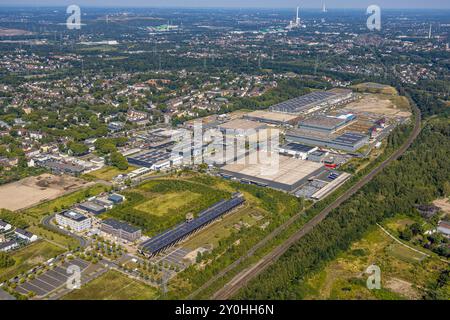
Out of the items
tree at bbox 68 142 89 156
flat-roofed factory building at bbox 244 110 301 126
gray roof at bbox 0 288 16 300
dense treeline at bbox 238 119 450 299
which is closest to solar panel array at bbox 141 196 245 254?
dense treeline at bbox 238 119 450 299

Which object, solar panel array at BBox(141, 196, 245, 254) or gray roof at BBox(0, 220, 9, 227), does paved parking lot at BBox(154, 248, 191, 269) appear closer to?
solar panel array at BBox(141, 196, 245, 254)

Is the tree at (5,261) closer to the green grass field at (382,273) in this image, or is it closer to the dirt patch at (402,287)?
the green grass field at (382,273)

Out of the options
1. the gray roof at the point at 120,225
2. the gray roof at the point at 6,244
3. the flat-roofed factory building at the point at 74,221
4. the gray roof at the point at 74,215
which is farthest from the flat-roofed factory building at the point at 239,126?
the gray roof at the point at 6,244

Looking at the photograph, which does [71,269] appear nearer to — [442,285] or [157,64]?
[442,285]

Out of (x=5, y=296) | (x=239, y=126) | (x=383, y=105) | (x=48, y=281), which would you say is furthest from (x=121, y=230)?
(x=383, y=105)

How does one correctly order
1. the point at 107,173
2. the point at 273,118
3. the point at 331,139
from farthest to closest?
the point at 273,118, the point at 331,139, the point at 107,173

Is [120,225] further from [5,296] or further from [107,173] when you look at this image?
[107,173]
